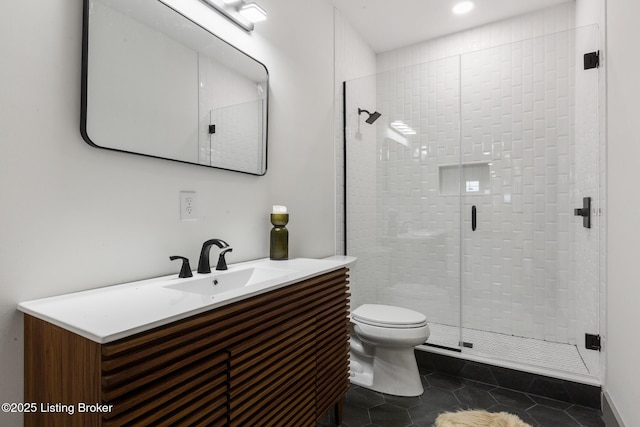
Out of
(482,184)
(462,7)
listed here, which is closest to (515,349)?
(482,184)

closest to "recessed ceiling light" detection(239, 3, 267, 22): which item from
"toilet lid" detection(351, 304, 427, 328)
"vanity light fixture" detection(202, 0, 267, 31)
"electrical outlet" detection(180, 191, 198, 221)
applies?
"vanity light fixture" detection(202, 0, 267, 31)

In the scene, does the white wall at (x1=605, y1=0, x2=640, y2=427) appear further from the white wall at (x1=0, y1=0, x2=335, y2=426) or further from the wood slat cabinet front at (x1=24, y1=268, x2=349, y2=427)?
the white wall at (x1=0, y1=0, x2=335, y2=426)

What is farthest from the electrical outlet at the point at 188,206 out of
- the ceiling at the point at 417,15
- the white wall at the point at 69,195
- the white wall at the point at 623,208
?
the ceiling at the point at 417,15

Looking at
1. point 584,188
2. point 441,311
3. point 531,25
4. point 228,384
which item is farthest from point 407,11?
point 228,384

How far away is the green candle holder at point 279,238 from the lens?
1813 millimetres

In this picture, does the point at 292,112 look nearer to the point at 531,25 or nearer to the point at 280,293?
the point at 280,293

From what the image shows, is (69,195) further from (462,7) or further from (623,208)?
(462,7)

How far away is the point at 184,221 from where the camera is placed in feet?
4.66

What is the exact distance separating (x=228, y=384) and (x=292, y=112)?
1.62 metres

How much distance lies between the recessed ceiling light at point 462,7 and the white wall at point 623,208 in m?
1.07

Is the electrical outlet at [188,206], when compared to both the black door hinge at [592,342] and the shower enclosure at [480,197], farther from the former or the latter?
the black door hinge at [592,342]

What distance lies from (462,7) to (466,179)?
135 cm

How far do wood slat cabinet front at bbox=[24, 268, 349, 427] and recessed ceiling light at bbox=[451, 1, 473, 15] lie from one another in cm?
251

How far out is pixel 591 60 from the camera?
1993 mm
